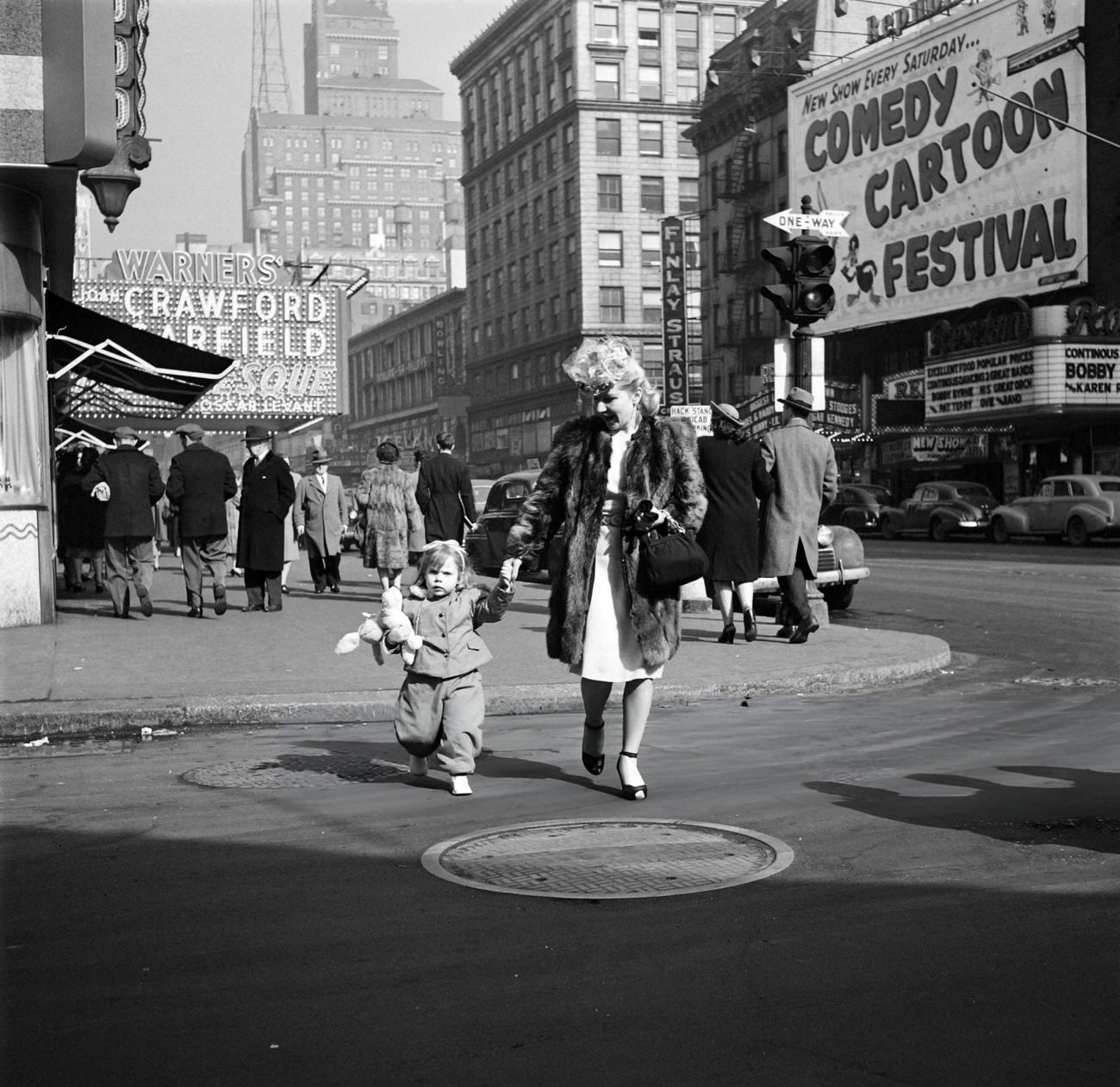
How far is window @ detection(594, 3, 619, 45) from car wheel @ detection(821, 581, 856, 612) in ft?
248

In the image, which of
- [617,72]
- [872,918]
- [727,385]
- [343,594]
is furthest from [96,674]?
[617,72]

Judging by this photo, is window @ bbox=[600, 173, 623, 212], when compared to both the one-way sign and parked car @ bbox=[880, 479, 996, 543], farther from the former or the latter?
the one-way sign

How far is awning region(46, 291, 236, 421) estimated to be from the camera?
54.0ft

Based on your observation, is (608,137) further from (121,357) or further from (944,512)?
(121,357)

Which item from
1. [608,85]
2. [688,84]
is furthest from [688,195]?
[608,85]

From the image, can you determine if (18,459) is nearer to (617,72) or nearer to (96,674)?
(96,674)

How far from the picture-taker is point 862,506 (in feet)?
145

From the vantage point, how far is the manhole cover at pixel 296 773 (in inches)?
263

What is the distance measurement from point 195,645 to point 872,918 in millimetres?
8556

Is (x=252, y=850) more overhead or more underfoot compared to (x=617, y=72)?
more underfoot

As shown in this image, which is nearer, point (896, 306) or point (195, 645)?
point (195, 645)

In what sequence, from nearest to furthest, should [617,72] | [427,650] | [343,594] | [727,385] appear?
[427,650]
[343,594]
[727,385]
[617,72]

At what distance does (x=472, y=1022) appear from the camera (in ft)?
11.6

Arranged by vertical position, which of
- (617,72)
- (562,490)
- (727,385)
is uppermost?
(617,72)
